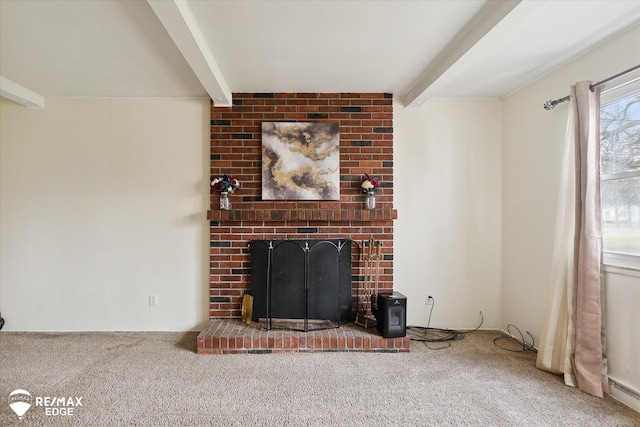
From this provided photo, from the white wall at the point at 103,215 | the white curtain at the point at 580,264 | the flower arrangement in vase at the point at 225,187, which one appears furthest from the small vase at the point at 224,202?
the white curtain at the point at 580,264

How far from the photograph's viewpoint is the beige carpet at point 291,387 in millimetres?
1864

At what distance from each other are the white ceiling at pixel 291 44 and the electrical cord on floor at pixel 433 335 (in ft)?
7.33

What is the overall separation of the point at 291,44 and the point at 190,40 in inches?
26.4

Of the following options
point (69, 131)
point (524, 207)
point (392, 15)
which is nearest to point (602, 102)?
point (524, 207)

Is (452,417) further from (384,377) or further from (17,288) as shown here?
(17,288)

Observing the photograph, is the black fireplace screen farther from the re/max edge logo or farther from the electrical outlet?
the re/max edge logo

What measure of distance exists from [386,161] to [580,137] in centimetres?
153

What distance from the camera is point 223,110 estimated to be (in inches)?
127

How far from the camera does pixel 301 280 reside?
312 cm

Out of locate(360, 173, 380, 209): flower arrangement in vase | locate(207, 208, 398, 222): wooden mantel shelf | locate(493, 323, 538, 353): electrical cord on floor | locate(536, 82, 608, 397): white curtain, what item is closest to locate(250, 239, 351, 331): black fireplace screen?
locate(207, 208, 398, 222): wooden mantel shelf

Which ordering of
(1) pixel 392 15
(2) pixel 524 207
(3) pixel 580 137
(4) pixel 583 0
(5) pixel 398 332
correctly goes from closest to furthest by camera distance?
1. (4) pixel 583 0
2. (1) pixel 392 15
3. (3) pixel 580 137
4. (5) pixel 398 332
5. (2) pixel 524 207

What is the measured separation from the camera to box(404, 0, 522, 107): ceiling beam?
1809 mm

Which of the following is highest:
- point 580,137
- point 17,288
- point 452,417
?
point 580,137

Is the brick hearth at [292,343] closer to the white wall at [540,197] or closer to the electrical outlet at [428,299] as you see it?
the electrical outlet at [428,299]
